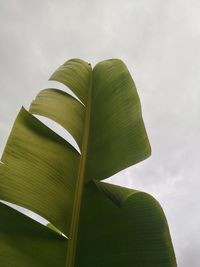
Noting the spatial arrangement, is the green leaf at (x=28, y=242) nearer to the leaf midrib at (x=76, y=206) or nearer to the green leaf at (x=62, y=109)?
the leaf midrib at (x=76, y=206)

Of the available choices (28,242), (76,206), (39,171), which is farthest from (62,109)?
(28,242)

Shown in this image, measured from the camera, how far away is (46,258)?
1.03 metres

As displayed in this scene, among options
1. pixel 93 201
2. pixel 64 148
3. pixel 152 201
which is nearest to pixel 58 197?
pixel 93 201

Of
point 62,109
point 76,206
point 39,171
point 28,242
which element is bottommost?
point 28,242

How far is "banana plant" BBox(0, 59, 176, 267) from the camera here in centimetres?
104

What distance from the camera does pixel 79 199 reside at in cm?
112

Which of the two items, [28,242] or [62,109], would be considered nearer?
[28,242]

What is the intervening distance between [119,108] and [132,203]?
464mm

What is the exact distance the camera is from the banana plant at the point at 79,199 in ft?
3.41

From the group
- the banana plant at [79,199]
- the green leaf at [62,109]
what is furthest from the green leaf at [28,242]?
the green leaf at [62,109]

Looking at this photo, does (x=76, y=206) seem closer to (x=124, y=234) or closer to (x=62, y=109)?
(x=124, y=234)

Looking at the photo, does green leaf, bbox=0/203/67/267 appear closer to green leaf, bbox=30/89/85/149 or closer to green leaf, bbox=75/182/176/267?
green leaf, bbox=75/182/176/267

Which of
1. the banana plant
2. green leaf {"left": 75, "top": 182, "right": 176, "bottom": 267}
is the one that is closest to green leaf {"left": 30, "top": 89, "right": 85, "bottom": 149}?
the banana plant

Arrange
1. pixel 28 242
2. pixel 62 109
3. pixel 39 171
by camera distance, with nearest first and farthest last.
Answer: pixel 28 242 → pixel 39 171 → pixel 62 109
